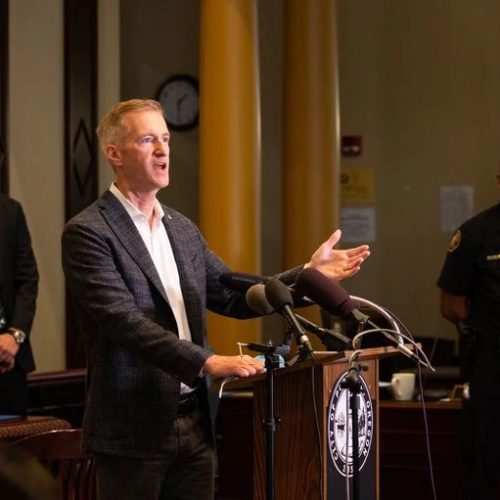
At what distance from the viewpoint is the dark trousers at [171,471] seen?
2215mm

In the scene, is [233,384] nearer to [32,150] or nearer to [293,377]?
[293,377]

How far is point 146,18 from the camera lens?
7.23 metres

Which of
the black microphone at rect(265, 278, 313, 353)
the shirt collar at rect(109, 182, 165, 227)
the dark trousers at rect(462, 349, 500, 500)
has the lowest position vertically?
the dark trousers at rect(462, 349, 500, 500)

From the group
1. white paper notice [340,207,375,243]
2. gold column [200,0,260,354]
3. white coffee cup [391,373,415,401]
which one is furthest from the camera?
white paper notice [340,207,375,243]

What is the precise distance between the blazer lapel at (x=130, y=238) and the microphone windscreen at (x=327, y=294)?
361 millimetres

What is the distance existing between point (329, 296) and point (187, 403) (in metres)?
0.47

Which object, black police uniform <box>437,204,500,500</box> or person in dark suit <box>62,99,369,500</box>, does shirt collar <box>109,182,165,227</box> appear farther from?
black police uniform <box>437,204,500,500</box>

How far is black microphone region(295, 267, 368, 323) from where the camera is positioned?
2.03 meters

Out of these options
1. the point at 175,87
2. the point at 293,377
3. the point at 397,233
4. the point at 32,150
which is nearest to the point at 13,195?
the point at 32,150

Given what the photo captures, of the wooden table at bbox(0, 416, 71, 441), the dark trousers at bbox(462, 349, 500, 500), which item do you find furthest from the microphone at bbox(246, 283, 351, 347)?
the dark trousers at bbox(462, 349, 500, 500)

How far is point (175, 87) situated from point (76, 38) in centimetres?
107

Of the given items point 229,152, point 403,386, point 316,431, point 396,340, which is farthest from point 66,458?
point 229,152

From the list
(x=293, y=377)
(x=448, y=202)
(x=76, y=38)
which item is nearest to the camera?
(x=293, y=377)

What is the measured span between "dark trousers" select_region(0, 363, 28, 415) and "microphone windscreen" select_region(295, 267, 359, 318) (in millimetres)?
2188
